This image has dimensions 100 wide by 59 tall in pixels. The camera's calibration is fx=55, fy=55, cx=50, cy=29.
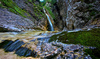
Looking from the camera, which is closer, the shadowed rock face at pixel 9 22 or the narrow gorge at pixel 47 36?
the narrow gorge at pixel 47 36

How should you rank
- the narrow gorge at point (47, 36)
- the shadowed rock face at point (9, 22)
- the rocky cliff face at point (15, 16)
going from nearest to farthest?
the narrow gorge at point (47, 36), the shadowed rock face at point (9, 22), the rocky cliff face at point (15, 16)

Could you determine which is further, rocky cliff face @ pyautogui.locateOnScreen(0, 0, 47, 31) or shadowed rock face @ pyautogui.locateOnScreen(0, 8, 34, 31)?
rocky cliff face @ pyautogui.locateOnScreen(0, 0, 47, 31)

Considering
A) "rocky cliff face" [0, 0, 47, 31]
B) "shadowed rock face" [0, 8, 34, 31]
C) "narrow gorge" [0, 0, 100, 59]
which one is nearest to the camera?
"narrow gorge" [0, 0, 100, 59]

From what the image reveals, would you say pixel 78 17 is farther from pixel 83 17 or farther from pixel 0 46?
pixel 0 46

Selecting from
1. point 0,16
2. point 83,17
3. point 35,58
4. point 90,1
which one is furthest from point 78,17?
point 0,16

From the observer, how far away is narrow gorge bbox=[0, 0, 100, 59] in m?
1.59

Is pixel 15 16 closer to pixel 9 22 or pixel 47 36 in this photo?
pixel 9 22

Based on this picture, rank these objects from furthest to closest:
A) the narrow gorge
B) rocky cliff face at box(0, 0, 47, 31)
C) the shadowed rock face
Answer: rocky cliff face at box(0, 0, 47, 31), the shadowed rock face, the narrow gorge

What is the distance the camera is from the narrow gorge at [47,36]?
62.6 inches

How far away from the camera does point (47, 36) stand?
11.7ft

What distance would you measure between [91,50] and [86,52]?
161 millimetres

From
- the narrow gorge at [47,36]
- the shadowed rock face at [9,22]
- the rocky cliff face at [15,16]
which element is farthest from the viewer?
the rocky cliff face at [15,16]

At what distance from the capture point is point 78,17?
856 cm

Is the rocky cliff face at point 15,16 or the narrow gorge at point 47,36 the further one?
the rocky cliff face at point 15,16
